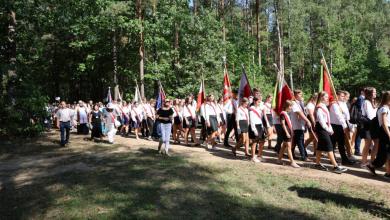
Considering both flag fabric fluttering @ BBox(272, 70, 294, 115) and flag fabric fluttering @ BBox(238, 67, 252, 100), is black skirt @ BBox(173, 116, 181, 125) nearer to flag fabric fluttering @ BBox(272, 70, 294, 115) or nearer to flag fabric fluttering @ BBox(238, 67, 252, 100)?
flag fabric fluttering @ BBox(238, 67, 252, 100)

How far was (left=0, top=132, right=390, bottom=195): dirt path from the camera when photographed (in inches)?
364

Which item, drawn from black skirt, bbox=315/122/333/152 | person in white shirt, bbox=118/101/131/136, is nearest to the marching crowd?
black skirt, bbox=315/122/333/152

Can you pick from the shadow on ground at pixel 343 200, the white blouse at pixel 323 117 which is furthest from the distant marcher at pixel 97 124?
the shadow on ground at pixel 343 200

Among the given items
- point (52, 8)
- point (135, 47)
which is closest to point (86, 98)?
point (135, 47)

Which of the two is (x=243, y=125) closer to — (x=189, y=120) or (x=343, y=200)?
(x=189, y=120)

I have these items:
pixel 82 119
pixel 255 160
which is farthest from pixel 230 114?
pixel 82 119

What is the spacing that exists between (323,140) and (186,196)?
373 cm

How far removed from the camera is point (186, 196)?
8133mm

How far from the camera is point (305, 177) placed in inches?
366

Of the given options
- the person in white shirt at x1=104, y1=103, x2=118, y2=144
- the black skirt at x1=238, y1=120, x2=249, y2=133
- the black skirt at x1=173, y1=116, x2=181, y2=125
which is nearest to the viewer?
the black skirt at x1=238, y1=120, x2=249, y2=133

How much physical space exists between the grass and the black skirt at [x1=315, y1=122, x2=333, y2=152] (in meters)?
1.05

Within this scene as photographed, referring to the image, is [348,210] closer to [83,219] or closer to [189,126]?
[83,219]

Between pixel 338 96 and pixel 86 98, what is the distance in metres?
41.5

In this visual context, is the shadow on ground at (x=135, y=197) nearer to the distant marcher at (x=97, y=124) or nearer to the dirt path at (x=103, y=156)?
the dirt path at (x=103, y=156)
